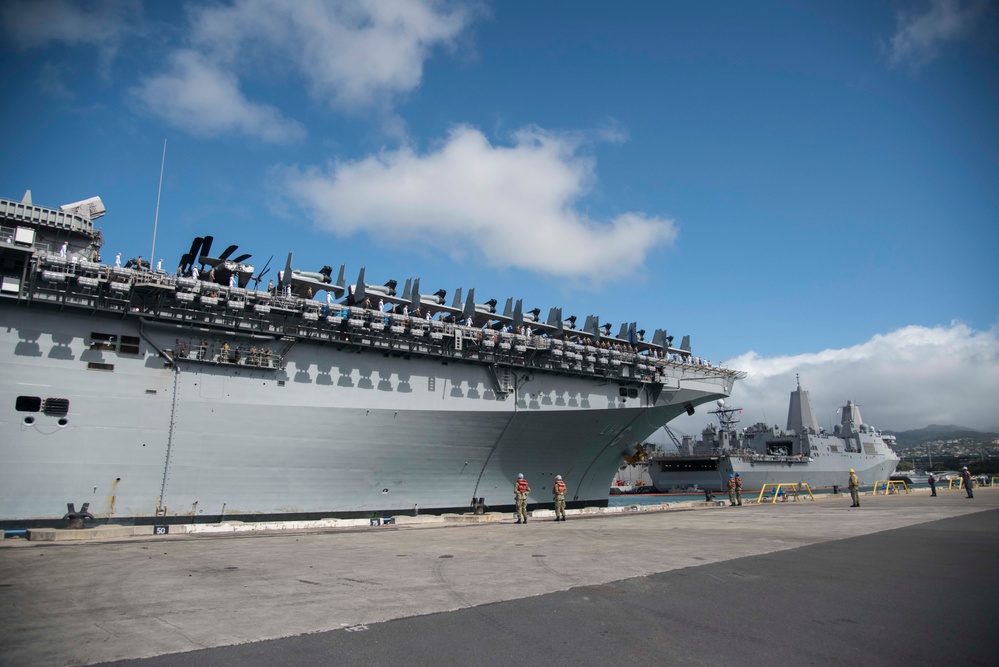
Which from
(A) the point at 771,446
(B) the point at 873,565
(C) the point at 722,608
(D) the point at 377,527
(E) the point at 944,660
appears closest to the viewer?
(E) the point at 944,660

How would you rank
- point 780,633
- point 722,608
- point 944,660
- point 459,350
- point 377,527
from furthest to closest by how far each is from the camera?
point 459,350, point 377,527, point 722,608, point 780,633, point 944,660

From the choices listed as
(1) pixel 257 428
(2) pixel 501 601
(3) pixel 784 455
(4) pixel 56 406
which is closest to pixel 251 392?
(1) pixel 257 428

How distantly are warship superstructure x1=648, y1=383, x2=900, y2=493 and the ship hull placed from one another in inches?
1554

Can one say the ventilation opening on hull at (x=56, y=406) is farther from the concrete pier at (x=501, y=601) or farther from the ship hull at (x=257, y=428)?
the concrete pier at (x=501, y=601)

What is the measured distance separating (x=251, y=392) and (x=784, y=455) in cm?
5839

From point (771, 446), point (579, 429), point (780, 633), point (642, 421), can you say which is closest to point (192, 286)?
point (579, 429)

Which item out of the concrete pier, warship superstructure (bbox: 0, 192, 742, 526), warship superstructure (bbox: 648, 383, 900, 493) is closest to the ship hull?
warship superstructure (bbox: 0, 192, 742, 526)

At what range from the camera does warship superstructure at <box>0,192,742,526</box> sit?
1691 cm

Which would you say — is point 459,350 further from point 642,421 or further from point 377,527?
point 642,421

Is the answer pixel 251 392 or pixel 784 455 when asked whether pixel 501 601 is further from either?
pixel 784 455

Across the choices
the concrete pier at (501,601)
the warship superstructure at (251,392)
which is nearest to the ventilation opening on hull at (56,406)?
the warship superstructure at (251,392)

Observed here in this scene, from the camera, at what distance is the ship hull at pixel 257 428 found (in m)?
16.9

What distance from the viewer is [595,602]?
629 centimetres

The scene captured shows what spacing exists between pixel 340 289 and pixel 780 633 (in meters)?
20.3
